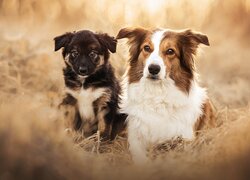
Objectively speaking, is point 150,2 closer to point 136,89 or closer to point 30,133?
point 136,89

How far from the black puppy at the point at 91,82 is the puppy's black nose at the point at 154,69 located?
0.23 metres

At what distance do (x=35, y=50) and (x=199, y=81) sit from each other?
2.70 feet

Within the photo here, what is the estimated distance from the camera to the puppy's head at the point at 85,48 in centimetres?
484

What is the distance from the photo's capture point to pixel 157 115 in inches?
194

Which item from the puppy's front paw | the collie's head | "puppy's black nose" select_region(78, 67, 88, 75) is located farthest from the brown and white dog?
"puppy's black nose" select_region(78, 67, 88, 75)

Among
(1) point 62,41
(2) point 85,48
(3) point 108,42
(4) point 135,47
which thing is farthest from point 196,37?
(1) point 62,41

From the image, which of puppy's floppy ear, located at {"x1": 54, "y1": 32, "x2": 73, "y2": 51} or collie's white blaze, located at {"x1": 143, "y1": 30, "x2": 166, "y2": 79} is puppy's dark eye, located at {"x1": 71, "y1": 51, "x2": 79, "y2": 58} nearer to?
puppy's floppy ear, located at {"x1": 54, "y1": 32, "x2": 73, "y2": 51}

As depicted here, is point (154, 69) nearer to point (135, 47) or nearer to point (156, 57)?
point (156, 57)

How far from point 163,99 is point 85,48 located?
0.44 m

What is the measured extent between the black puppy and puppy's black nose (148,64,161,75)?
226 millimetres

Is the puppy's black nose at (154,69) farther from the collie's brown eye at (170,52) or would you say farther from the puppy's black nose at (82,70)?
the puppy's black nose at (82,70)

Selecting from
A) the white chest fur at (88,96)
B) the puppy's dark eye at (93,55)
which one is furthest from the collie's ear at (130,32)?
the white chest fur at (88,96)

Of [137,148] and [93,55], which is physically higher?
[93,55]

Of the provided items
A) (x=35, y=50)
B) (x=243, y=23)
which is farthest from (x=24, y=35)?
(x=243, y=23)
